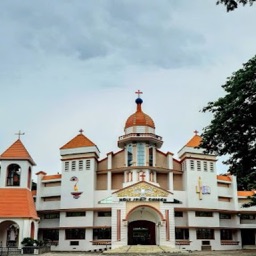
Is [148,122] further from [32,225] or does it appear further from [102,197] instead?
[32,225]

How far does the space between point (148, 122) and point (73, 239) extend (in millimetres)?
12289

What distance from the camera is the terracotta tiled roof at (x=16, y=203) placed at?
26391 mm

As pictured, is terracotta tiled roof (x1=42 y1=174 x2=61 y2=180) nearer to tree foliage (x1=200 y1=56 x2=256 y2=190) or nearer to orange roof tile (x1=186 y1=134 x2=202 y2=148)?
orange roof tile (x1=186 y1=134 x2=202 y2=148)

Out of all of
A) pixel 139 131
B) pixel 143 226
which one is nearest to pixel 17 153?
pixel 139 131

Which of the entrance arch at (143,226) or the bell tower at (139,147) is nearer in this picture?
the entrance arch at (143,226)

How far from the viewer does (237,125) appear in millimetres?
15289

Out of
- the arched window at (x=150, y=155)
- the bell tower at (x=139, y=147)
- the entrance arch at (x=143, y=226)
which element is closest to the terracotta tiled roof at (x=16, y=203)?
the entrance arch at (x=143, y=226)

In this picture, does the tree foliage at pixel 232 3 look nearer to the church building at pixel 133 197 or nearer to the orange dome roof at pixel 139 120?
the church building at pixel 133 197

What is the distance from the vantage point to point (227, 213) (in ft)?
112

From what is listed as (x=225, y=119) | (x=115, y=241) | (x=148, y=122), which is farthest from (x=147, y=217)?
(x=225, y=119)

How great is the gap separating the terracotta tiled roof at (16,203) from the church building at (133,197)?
5.0 inches

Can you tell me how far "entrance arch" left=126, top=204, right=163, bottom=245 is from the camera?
1185 inches

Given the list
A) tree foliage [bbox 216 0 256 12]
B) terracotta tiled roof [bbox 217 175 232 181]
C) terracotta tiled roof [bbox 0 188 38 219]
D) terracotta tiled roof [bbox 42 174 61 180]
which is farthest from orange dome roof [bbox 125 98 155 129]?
tree foliage [bbox 216 0 256 12]

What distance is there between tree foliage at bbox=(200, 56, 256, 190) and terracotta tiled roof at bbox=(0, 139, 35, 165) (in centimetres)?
1705
